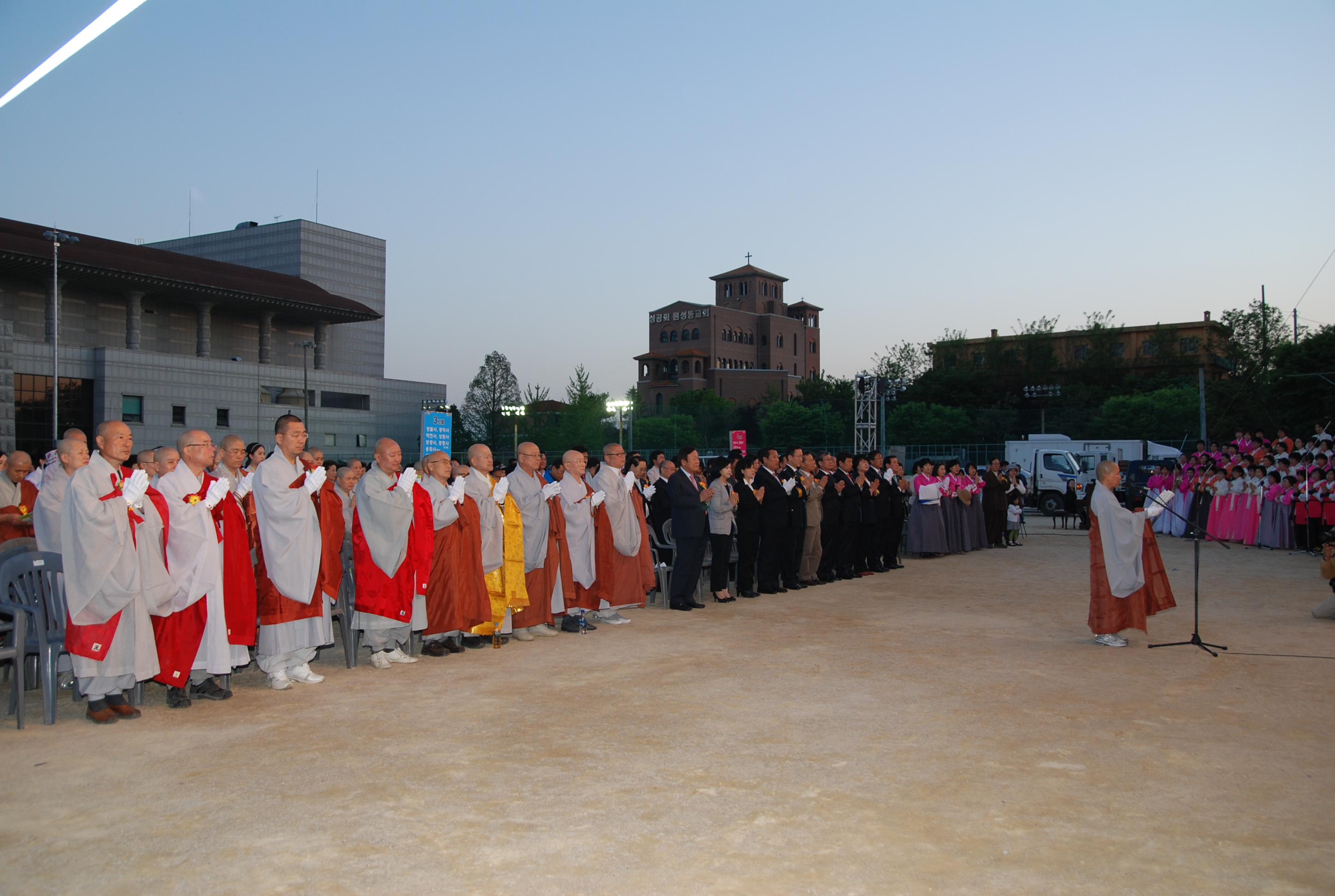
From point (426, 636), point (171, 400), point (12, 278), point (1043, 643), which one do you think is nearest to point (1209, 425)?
point (1043, 643)

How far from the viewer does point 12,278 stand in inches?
1651

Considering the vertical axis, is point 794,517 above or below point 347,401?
below

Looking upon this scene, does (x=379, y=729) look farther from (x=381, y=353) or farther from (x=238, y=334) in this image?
(x=381, y=353)

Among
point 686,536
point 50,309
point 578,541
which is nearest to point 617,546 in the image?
point 578,541

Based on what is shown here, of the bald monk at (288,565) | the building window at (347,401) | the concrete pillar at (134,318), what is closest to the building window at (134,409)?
the concrete pillar at (134,318)

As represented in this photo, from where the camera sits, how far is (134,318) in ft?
146

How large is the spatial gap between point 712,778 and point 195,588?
3.75 m

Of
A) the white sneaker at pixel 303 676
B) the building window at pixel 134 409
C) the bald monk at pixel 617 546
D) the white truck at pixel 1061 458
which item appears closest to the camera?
the white sneaker at pixel 303 676

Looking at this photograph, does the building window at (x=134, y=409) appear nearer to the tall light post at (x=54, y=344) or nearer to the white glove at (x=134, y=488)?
the tall light post at (x=54, y=344)

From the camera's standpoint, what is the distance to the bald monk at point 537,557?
8820 millimetres

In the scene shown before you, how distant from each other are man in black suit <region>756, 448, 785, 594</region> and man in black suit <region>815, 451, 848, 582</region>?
3.98 feet

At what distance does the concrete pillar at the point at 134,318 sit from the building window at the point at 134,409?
10.7ft

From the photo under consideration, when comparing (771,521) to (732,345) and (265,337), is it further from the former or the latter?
(732,345)

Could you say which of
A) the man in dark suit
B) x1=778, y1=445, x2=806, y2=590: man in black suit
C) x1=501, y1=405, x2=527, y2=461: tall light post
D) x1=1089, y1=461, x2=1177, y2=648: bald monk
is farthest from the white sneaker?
x1=501, y1=405, x2=527, y2=461: tall light post
